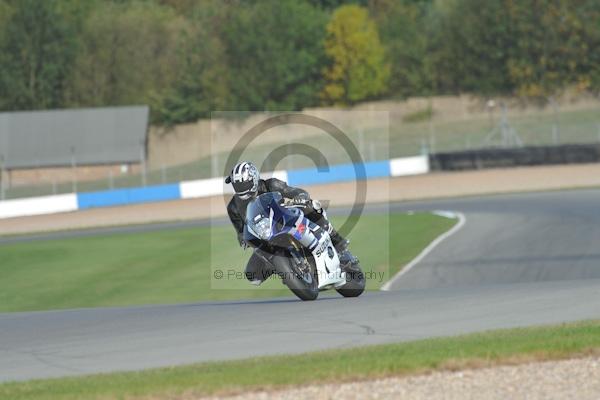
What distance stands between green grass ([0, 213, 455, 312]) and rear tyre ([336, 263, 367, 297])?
18.1 ft

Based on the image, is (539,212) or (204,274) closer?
(204,274)

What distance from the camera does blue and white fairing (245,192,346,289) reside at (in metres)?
13.3

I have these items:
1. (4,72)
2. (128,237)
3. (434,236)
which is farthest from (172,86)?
(434,236)

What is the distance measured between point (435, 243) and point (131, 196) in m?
23.9

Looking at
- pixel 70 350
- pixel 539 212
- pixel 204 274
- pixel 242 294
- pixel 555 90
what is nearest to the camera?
pixel 70 350

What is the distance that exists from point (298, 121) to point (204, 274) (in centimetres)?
3949

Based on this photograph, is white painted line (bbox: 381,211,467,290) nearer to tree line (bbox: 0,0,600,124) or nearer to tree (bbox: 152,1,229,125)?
tree line (bbox: 0,0,600,124)

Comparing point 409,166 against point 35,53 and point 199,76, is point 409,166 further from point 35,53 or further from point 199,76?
point 35,53

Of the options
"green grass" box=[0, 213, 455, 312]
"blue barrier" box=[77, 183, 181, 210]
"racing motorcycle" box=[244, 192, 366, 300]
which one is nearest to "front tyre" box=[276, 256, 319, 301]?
"racing motorcycle" box=[244, 192, 366, 300]

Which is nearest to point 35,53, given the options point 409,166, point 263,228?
point 409,166

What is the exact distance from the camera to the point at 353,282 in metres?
14.9

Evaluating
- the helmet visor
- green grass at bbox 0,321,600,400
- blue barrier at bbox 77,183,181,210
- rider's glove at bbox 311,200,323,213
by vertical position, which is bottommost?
blue barrier at bbox 77,183,181,210

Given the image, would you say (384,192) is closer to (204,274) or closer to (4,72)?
(204,274)

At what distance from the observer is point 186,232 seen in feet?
110
